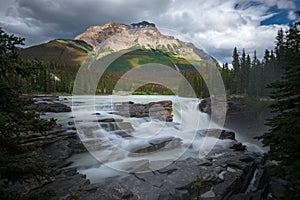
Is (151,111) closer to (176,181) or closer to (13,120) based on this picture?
(176,181)

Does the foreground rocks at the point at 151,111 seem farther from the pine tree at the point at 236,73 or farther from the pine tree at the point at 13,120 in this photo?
the pine tree at the point at 236,73

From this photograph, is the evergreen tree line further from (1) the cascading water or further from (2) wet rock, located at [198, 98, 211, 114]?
(1) the cascading water

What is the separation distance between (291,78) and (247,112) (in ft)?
145

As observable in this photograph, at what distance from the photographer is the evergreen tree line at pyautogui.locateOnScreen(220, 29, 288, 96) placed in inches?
2276

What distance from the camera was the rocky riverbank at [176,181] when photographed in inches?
336

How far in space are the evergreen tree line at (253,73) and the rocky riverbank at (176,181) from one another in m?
54.6

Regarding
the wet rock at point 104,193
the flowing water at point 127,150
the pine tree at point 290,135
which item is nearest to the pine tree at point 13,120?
the wet rock at point 104,193

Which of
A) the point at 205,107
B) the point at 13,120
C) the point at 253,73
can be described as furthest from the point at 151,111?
the point at 253,73

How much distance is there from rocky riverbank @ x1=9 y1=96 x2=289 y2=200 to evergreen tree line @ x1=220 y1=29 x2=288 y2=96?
54559 mm

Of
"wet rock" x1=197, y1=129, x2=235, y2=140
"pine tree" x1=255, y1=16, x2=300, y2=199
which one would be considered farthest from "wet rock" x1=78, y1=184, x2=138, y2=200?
"wet rock" x1=197, y1=129, x2=235, y2=140

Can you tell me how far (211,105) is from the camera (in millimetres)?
45125

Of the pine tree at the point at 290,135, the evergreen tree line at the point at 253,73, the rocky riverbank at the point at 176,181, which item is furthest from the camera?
the evergreen tree line at the point at 253,73

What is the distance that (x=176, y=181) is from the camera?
9.78 meters

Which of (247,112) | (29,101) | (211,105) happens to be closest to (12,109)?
(29,101)
